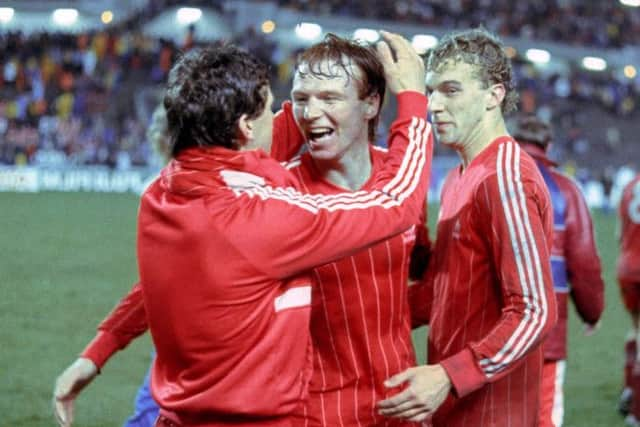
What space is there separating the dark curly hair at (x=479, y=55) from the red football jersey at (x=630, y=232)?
440cm

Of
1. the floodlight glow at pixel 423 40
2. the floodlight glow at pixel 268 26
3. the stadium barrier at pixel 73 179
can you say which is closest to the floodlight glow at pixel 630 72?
the floodlight glow at pixel 423 40

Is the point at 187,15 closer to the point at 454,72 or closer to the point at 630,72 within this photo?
the point at 630,72

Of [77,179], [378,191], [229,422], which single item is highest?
[378,191]

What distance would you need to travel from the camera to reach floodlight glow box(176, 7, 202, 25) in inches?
1337

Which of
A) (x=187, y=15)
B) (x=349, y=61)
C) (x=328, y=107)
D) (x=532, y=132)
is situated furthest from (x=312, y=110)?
(x=187, y=15)

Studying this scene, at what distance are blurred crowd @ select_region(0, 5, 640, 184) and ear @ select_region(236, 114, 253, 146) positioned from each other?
1948cm

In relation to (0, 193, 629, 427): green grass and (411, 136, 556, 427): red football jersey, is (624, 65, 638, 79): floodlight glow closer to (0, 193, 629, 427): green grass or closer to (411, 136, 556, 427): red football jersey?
(0, 193, 629, 427): green grass

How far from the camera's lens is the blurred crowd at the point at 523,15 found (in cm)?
3850

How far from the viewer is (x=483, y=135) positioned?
3102 millimetres

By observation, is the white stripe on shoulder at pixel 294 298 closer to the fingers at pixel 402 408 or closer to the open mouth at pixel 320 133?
the fingers at pixel 402 408

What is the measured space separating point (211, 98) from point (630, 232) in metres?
5.42

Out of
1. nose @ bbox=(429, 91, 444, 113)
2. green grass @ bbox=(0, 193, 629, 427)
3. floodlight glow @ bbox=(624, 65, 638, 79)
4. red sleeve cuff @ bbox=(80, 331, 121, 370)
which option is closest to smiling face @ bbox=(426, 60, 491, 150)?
nose @ bbox=(429, 91, 444, 113)

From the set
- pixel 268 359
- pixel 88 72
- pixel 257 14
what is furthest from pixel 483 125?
pixel 257 14

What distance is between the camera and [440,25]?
1563 inches
